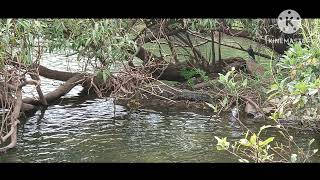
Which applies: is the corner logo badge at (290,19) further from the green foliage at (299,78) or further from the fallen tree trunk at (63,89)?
the fallen tree trunk at (63,89)

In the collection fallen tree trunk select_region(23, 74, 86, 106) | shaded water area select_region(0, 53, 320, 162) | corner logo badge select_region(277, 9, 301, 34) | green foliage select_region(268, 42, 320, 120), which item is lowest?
shaded water area select_region(0, 53, 320, 162)

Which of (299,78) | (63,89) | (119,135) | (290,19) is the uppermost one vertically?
(290,19)

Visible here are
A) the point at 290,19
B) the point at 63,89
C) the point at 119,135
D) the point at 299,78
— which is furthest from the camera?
the point at 63,89

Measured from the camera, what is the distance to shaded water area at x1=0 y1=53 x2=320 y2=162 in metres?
5.64

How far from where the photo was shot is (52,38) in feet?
21.0

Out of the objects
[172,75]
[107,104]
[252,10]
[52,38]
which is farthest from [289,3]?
[172,75]

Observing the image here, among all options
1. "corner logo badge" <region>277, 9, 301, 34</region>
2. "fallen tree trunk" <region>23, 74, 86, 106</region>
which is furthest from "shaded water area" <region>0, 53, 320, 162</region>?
"corner logo badge" <region>277, 9, 301, 34</region>

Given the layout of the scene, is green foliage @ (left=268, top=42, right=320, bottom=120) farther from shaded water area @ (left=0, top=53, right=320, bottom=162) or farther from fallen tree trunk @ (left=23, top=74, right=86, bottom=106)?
fallen tree trunk @ (left=23, top=74, right=86, bottom=106)

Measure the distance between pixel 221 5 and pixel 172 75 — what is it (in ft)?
26.2

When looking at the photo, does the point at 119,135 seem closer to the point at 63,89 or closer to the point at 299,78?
the point at 63,89

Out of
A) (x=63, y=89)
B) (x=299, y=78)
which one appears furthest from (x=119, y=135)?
(x=299, y=78)

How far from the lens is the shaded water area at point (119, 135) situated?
5641 millimetres

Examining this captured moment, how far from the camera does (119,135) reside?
658cm
